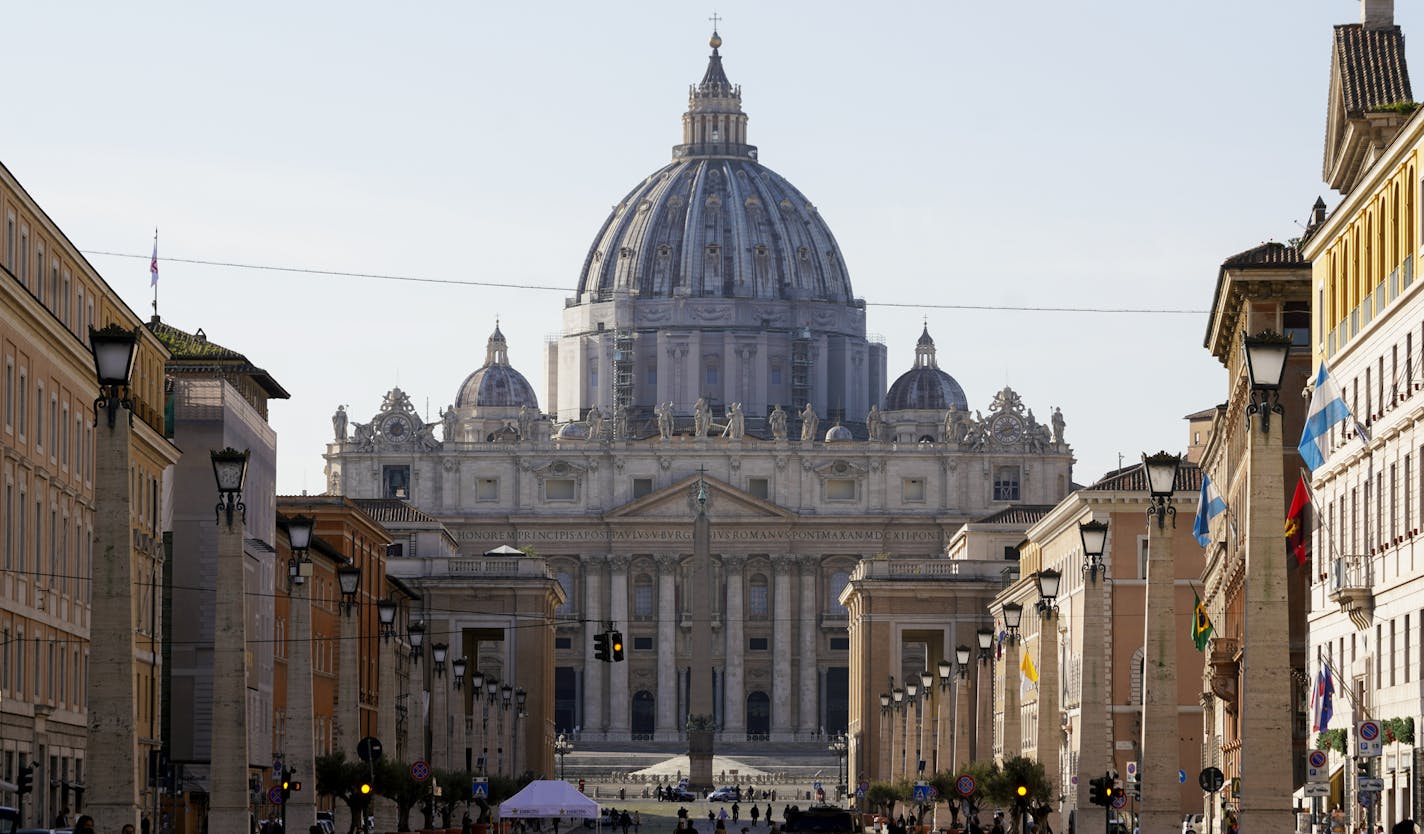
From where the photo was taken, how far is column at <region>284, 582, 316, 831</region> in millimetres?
45375

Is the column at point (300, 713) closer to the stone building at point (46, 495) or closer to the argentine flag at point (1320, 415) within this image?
the stone building at point (46, 495)

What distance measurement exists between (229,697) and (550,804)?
22610 mm

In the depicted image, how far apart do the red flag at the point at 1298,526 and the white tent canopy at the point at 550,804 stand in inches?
538

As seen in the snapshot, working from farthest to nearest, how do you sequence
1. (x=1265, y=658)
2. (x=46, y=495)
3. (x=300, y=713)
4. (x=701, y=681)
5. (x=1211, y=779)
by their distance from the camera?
(x=701, y=681), (x=46, y=495), (x=300, y=713), (x=1211, y=779), (x=1265, y=658)

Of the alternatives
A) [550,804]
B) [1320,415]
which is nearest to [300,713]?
[550,804]

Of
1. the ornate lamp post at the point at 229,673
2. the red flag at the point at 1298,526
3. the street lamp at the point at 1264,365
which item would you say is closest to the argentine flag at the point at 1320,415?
the red flag at the point at 1298,526

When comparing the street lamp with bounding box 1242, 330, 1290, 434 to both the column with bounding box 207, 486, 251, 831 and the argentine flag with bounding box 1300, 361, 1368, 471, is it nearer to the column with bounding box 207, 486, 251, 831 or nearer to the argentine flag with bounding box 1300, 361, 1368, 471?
the argentine flag with bounding box 1300, 361, 1368, 471

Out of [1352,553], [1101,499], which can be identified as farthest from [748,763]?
[1352,553]

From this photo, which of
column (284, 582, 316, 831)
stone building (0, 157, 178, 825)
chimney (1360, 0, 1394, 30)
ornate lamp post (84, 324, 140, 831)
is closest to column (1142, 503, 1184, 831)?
ornate lamp post (84, 324, 140, 831)

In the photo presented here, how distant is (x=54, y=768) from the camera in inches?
2089

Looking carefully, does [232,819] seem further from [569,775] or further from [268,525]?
[569,775]

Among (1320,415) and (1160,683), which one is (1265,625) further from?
(1320,415)

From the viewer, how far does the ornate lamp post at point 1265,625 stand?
2745 centimetres

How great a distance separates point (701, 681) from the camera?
164 meters
